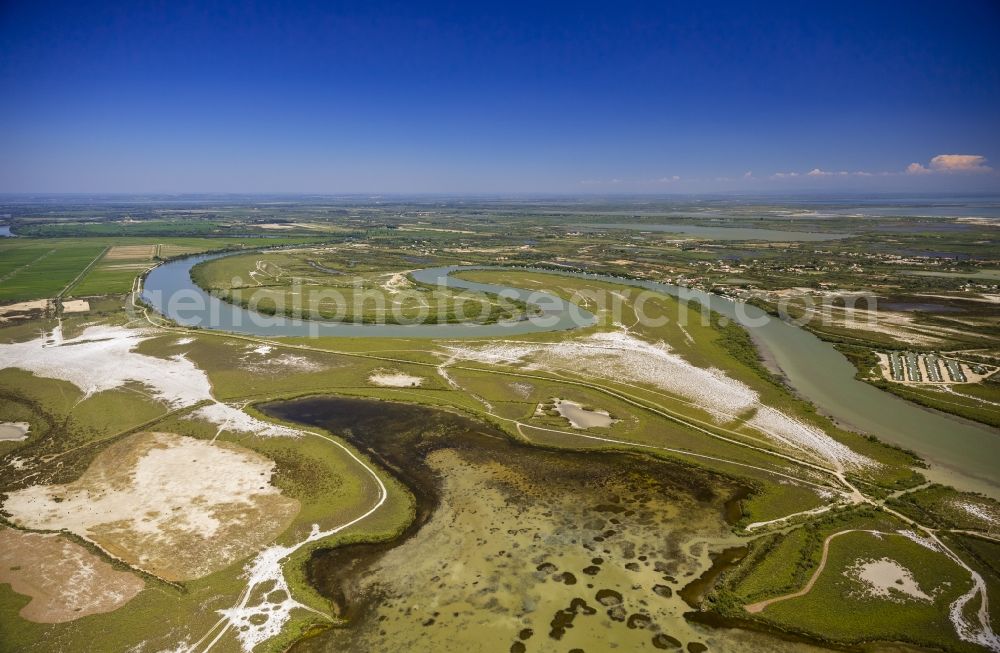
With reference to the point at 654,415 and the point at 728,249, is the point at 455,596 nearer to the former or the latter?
the point at 654,415

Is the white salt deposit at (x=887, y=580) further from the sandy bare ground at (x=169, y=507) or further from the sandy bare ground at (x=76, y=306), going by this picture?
the sandy bare ground at (x=76, y=306)

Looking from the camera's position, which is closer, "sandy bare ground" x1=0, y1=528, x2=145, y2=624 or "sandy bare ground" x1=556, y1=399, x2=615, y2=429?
"sandy bare ground" x1=0, y1=528, x2=145, y2=624

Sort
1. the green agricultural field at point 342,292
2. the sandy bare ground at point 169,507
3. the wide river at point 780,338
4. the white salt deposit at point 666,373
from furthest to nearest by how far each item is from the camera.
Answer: the green agricultural field at point 342,292, the white salt deposit at point 666,373, the wide river at point 780,338, the sandy bare ground at point 169,507

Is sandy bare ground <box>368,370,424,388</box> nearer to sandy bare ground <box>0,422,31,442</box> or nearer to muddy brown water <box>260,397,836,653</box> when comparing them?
muddy brown water <box>260,397,836,653</box>

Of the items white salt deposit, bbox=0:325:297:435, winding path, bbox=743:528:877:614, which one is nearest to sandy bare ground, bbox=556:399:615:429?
winding path, bbox=743:528:877:614

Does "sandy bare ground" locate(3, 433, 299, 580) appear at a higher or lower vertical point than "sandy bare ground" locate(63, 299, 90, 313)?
lower

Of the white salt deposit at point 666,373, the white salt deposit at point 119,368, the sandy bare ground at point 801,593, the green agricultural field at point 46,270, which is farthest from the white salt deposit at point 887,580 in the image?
the green agricultural field at point 46,270

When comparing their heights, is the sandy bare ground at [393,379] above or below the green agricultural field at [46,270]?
below
